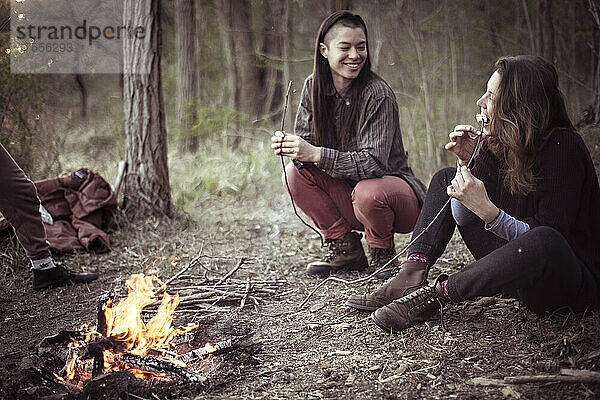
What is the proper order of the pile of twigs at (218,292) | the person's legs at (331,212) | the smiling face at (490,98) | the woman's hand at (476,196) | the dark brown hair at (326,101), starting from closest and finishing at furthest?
the woman's hand at (476,196) → the smiling face at (490,98) → the pile of twigs at (218,292) → the dark brown hair at (326,101) → the person's legs at (331,212)

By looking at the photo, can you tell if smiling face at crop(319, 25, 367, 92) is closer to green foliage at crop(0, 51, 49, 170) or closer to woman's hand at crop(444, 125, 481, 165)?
woman's hand at crop(444, 125, 481, 165)

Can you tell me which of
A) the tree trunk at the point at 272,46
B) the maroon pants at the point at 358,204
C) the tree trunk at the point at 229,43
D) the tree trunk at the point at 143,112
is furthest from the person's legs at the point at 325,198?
the tree trunk at the point at 229,43

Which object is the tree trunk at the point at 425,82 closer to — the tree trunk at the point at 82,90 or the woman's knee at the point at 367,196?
the woman's knee at the point at 367,196

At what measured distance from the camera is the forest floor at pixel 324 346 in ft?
7.33

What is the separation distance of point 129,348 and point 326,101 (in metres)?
1.99

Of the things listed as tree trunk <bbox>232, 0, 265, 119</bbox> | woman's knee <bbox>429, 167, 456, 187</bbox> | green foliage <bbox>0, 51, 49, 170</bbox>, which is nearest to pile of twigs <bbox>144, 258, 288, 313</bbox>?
woman's knee <bbox>429, 167, 456, 187</bbox>

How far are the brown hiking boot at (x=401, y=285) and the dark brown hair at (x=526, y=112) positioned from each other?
62 centimetres

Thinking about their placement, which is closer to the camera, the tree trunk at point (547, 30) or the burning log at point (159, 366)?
the burning log at point (159, 366)

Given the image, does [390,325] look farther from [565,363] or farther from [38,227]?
[38,227]

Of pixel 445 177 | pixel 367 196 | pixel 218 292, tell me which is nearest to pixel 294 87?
pixel 367 196

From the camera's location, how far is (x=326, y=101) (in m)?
3.69

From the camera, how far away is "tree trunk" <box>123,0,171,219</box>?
525 cm

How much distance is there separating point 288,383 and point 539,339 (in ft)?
3.68

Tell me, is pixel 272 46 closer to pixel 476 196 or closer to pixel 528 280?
pixel 476 196
